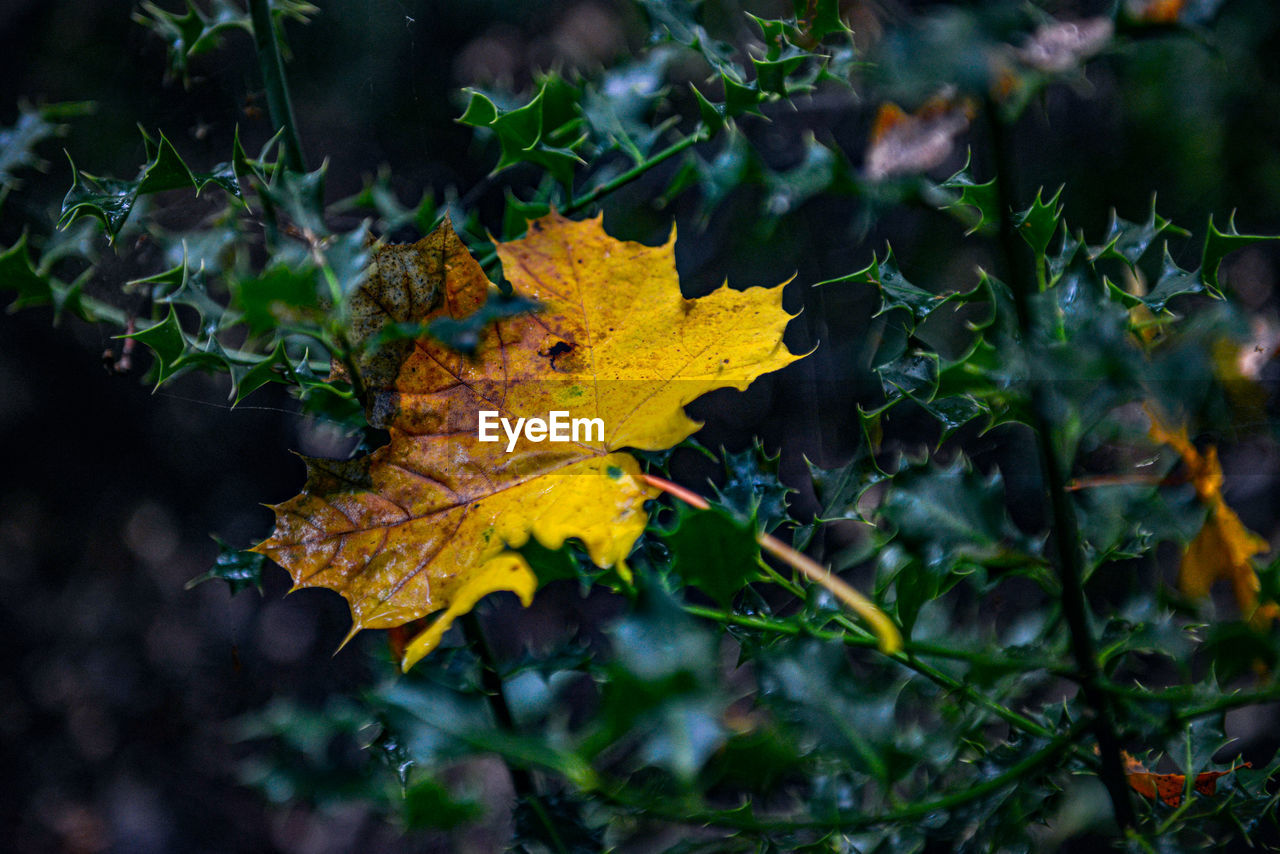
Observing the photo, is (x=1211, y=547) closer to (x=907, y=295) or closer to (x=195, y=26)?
(x=907, y=295)

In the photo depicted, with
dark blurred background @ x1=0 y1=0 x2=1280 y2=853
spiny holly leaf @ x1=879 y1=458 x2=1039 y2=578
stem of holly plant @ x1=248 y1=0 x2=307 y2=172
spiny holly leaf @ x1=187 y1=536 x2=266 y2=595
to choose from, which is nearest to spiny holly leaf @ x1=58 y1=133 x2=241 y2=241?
stem of holly plant @ x1=248 y1=0 x2=307 y2=172

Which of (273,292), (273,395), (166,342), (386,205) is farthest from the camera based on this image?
(273,395)

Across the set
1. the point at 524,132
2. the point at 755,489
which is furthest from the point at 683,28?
the point at 755,489

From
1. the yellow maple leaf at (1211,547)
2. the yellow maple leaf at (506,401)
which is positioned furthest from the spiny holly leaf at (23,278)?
the yellow maple leaf at (1211,547)

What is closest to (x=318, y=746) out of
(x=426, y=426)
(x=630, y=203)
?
(x=426, y=426)

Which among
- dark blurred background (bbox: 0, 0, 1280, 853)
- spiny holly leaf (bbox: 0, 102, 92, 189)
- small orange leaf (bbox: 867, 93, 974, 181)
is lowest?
dark blurred background (bbox: 0, 0, 1280, 853)

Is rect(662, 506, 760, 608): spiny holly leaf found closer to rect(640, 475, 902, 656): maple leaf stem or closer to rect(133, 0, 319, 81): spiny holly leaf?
rect(640, 475, 902, 656): maple leaf stem

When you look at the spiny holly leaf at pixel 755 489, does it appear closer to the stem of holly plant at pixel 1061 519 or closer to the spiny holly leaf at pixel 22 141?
the stem of holly plant at pixel 1061 519
